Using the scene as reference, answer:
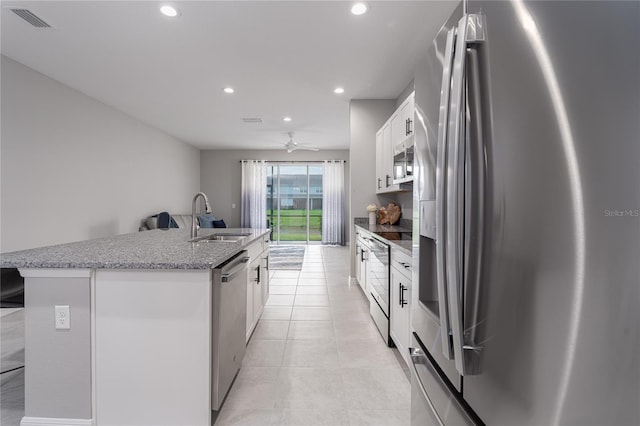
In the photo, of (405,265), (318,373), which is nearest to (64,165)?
(318,373)

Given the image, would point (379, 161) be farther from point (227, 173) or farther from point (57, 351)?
point (227, 173)

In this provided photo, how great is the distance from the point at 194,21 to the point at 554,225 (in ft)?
9.87

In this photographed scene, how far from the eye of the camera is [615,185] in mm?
425

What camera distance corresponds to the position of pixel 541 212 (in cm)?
53

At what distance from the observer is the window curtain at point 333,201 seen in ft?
27.9

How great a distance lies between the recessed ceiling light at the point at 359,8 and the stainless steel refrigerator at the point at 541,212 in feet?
5.99

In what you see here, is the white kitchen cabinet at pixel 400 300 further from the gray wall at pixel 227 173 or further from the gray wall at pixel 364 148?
the gray wall at pixel 227 173

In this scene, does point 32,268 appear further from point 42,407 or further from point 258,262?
point 258,262

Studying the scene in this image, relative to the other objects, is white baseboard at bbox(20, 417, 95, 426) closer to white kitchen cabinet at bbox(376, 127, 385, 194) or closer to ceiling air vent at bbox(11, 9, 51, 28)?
ceiling air vent at bbox(11, 9, 51, 28)

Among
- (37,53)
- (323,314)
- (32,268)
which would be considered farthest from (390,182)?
(37,53)

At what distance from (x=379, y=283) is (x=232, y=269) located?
149 centimetres

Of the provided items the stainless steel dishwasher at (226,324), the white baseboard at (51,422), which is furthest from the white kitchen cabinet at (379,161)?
the white baseboard at (51,422)

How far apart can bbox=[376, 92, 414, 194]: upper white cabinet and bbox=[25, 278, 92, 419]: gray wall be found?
107 inches

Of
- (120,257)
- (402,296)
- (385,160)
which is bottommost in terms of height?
(402,296)
